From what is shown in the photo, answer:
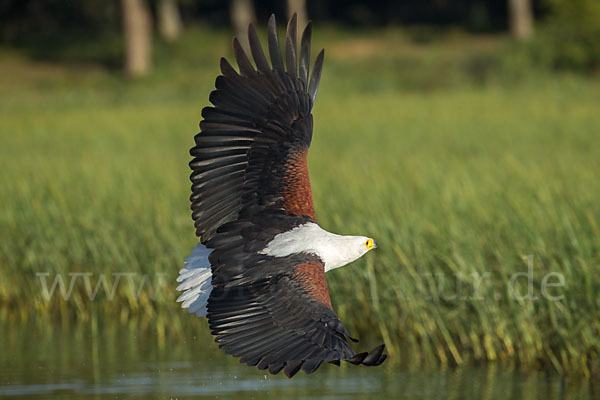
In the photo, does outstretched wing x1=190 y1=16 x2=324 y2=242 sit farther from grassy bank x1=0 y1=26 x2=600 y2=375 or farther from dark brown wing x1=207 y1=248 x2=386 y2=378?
grassy bank x1=0 y1=26 x2=600 y2=375

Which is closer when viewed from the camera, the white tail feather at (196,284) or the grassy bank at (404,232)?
the white tail feather at (196,284)

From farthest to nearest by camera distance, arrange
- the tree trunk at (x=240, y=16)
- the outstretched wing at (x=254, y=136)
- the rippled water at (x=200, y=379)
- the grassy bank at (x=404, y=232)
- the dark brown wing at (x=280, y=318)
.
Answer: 1. the tree trunk at (x=240, y=16)
2. the grassy bank at (x=404, y=232)
3. the rippled water at (x=200, y=379)
4. the outstretched wing at (x=254, y=136)
5. the dark brown wing at (x=280, y=318)

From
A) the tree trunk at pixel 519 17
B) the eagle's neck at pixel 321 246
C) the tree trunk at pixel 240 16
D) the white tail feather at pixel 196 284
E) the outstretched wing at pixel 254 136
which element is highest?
the outstretched wing at pixel 254 136

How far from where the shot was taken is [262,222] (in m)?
4.60

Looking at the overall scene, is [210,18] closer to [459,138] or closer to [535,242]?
[459,138]

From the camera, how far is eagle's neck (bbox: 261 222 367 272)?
425 centimetres

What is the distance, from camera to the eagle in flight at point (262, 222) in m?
4.16

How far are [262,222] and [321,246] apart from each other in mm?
434

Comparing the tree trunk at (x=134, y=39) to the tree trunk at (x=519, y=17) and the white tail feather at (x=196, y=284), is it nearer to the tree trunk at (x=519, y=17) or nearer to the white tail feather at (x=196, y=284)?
the tree trunk at (x=519, y=17)

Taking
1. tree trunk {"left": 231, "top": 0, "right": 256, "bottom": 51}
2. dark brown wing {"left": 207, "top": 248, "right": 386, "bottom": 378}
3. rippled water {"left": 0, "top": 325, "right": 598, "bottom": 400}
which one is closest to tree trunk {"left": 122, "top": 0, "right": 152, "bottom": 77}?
tree trunk {"left": 231, "top": 0, "right": 256, "bottom": 51}

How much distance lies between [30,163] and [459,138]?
6.40 meters

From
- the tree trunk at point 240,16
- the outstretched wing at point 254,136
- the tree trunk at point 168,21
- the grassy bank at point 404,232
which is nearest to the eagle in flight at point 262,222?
the outstretched wing at point 254,136

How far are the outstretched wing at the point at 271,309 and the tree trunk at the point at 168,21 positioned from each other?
3803 cm

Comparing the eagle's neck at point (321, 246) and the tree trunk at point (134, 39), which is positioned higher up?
the eagle's neck at point (321, 246)
